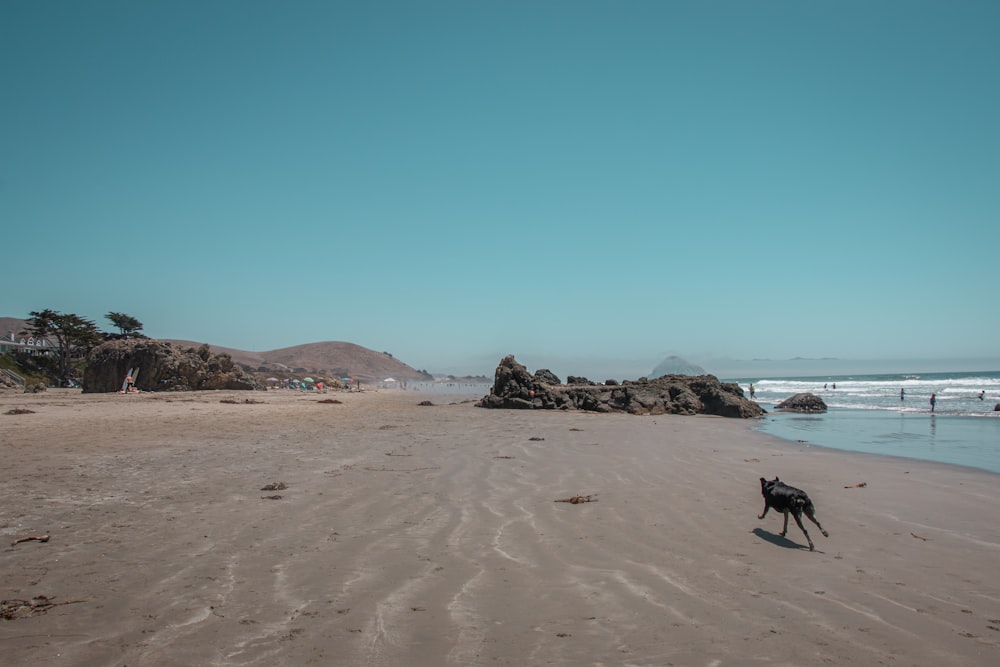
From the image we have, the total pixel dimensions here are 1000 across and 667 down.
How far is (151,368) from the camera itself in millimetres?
33469

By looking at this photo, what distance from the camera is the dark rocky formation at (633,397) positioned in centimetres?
2603

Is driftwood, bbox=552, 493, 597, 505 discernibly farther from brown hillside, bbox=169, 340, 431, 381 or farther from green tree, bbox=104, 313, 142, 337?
brown hillside, bbox=169, 340, 431, 381

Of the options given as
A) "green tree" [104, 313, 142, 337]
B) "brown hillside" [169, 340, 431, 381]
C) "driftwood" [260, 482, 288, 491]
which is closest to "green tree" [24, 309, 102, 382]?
"green tree" [104, 313, 142, 337]

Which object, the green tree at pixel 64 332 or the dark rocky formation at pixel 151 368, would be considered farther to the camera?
the green tree at pixel 64 332

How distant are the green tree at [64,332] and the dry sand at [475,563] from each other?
134 feet

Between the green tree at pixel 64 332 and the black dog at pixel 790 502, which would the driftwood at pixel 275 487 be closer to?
the black dog at pixel 790 502

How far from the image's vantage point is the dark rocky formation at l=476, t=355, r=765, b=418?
26031 millimetres

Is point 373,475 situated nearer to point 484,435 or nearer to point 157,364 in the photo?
point 484,435

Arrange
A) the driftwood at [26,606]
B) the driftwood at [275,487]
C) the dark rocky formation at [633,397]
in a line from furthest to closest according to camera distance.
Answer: the dark rocky formation at [633,397]
the driftwood at [275,487]
the driftwood at [26,606]

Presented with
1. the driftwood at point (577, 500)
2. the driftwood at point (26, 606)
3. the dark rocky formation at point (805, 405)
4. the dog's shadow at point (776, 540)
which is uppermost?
the dark rocky formation at point (805, 405)

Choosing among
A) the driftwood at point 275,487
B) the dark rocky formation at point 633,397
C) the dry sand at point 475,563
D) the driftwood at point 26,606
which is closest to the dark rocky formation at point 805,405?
the dark rocky formation at point 633,397

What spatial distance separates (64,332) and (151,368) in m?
17.5

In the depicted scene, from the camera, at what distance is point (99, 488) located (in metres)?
7.69

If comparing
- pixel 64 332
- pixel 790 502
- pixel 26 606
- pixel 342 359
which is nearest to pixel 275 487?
pixel 26 606
